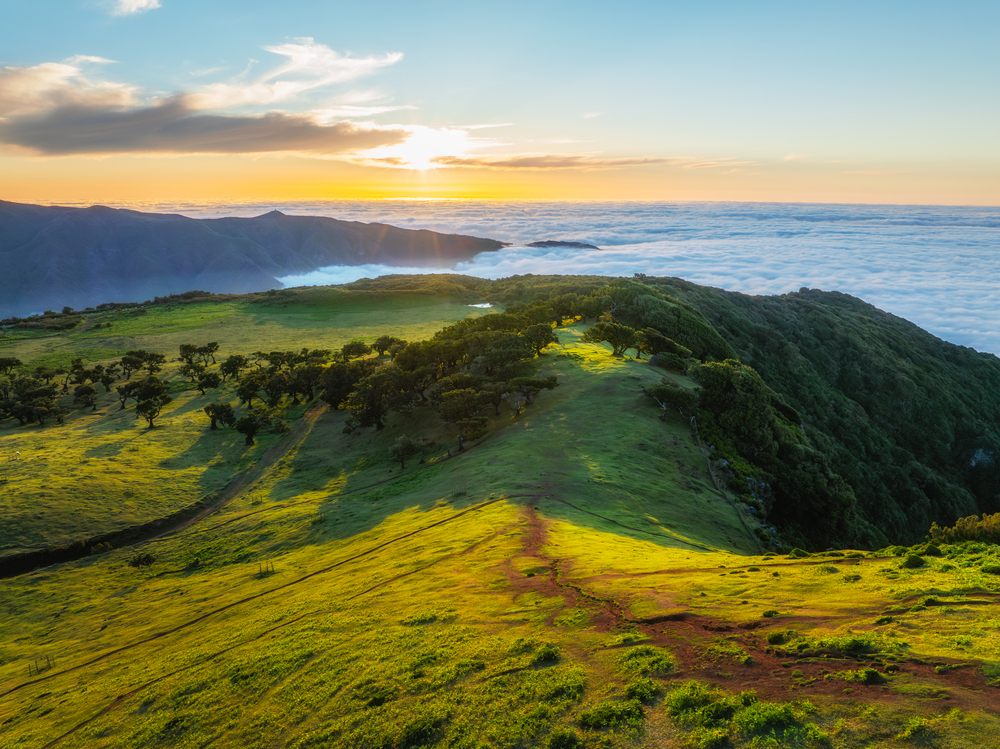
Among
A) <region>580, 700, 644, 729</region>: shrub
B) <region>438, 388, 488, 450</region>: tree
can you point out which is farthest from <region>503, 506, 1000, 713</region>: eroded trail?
<region>438, 388, 488, 450</region>: tree

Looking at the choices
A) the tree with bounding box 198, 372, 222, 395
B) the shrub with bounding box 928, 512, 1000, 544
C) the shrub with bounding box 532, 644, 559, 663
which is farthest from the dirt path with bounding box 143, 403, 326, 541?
the shrub with bounding box 928, 512, 1000, 544

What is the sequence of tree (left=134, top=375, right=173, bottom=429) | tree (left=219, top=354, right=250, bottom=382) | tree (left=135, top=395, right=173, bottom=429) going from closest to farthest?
tree (left=135, top=395, right=173, bottom=429), tree (left=134, top=375, right=173, bottom=429), tree (left=219, top=354, right=250, bottom=382)

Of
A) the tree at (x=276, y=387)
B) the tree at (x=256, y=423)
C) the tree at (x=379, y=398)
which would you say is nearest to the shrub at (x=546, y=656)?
the tree at (x=379, y=398)

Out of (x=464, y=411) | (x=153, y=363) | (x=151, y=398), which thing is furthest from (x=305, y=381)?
(x=153, y=363)

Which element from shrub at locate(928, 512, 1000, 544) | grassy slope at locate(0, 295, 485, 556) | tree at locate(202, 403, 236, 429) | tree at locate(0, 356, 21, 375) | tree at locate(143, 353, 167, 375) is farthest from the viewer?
tree at locate(143, 353, 167, 375)

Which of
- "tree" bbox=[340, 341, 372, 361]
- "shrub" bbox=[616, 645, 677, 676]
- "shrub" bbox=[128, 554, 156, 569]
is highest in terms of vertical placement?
"tree" bbox=[340, 341, 372, 361]

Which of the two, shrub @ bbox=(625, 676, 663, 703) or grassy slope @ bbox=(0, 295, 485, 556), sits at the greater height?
shrub @ bbox=(625, 676, 663, 703)

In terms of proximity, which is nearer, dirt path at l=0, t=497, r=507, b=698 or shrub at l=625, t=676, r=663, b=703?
shrub at l=625, t=676, r=663, b=703

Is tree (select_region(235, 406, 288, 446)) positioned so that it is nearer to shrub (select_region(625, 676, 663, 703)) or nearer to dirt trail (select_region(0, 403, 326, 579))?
dirt trail (select_region(0, 403, 326, 579))

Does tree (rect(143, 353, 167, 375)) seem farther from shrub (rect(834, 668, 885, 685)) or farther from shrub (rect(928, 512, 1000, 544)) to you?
shrub (rect(928, 512, 1000, 544))
